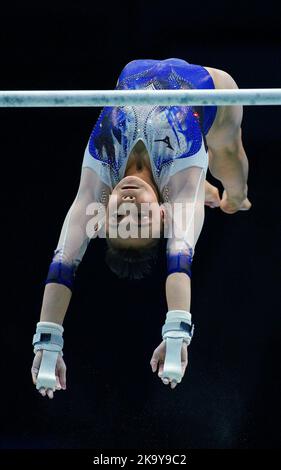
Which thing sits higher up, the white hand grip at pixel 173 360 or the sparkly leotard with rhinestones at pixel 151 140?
the sparkly leotard with rhinestones at pixel 151 140

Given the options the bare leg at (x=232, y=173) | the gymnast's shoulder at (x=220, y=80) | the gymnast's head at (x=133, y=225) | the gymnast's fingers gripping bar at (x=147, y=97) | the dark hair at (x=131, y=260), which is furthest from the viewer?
the bare leg at (x=232, y=173)

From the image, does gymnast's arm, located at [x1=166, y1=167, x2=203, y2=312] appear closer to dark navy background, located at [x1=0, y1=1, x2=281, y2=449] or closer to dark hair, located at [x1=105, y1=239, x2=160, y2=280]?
dark hair, located at [x1=105, y1=239, x2=160, y2=280]

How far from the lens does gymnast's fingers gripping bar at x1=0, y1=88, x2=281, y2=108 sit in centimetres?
280

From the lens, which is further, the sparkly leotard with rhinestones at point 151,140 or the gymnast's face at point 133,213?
the sparkly leotard with rhinestones at point 151,140

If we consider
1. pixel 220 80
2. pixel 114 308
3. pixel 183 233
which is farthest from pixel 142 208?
pixel 114 308

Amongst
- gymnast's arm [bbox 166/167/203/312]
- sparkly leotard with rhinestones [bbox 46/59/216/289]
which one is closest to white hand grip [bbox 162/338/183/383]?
gymnast's arm [bbox 166/167/203/312]

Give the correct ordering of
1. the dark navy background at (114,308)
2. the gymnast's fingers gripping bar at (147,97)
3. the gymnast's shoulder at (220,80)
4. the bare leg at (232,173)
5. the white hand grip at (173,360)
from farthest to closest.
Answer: the dark navy background at (114,308)
the bare leg at (232,173)
the gymnast's shoulder at (220,80)
the white hand grip at (173,360)
the gymnast's fingers gripping bar at (147,97)

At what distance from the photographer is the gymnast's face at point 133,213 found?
3021 millimetres

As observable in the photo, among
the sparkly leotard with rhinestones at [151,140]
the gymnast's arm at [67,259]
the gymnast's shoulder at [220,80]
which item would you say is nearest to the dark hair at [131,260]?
the gymnast's arm at [67,259]

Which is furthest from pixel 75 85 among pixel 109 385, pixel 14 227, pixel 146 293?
pixel 109 385

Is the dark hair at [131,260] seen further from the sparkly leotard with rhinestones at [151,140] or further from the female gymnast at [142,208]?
the sparkly leotard with rhinestones at [151,140]

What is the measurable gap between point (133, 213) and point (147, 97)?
387mm

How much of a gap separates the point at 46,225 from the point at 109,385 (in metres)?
0.86

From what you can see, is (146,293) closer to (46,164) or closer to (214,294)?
(214,294)
